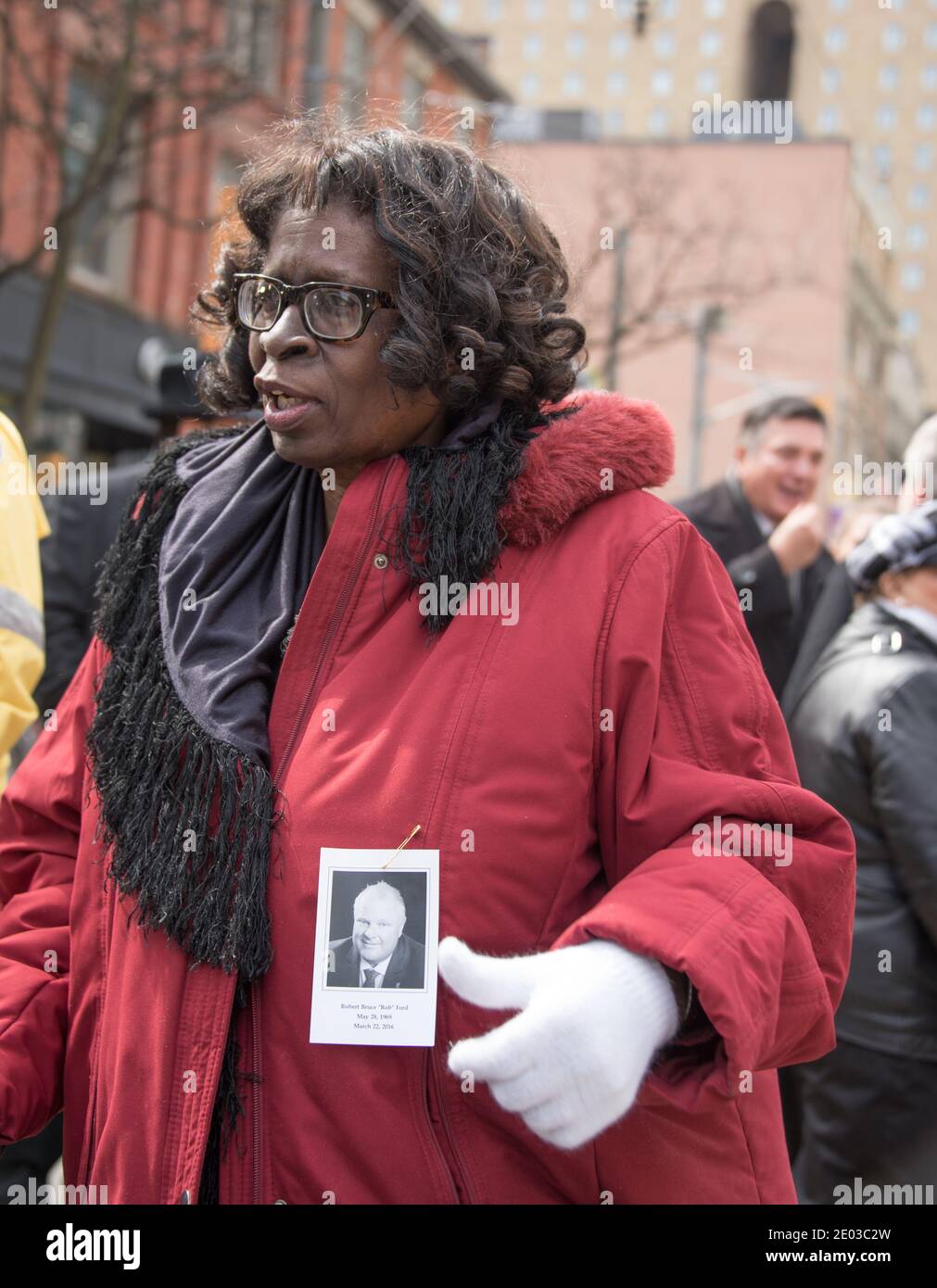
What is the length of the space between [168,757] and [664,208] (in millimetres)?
21333

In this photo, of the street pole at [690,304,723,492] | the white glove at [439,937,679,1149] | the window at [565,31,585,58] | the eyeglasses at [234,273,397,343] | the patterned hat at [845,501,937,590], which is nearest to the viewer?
the white glove at [439,937,679,1149]

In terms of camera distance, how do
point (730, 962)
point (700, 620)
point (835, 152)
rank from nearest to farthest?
1. point (730, 962)
2. point (700, 620)
3. point (835, 152)

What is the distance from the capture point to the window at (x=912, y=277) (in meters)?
87.6

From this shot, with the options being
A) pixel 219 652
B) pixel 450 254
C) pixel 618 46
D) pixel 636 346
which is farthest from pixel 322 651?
pixel 618 46

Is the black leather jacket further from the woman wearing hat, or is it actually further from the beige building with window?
the beige building with window

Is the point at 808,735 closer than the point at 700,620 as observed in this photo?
No

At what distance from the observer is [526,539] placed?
1.92m

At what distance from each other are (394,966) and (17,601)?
1.22 meters

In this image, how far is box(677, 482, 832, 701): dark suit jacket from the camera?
15.0 feet

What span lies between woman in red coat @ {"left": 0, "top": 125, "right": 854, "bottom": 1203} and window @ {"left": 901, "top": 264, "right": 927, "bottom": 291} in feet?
301

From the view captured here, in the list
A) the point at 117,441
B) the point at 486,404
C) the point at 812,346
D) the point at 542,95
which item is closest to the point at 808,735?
the point at 486,404

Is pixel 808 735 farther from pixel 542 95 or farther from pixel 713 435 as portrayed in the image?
pixel 542 95

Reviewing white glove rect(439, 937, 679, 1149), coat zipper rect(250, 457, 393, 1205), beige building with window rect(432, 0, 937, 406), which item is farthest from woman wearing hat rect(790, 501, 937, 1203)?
beige building with window rect(432, 0, 937, 406)

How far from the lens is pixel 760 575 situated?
4.59m
